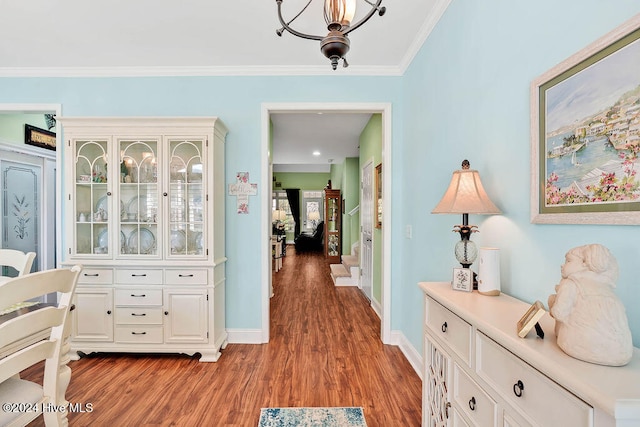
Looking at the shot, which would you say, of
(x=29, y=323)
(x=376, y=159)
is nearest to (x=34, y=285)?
(x=29, y=323)

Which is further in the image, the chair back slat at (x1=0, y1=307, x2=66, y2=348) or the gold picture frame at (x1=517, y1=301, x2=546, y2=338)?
the chair back slat at (x1=0, y1=307, x2=66, y2=348)

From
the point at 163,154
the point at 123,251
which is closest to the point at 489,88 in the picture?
the point at 163,154

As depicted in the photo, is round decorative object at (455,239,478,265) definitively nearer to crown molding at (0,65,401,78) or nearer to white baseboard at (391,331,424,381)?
white baseboard at (391,331,424,381)

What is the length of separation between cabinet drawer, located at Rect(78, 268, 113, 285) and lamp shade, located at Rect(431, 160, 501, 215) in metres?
2.77

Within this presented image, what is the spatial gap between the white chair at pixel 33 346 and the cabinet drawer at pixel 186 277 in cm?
123

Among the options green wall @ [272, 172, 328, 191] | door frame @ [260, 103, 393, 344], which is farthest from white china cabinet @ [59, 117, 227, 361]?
green wall @ [272, 172, 328, 191]

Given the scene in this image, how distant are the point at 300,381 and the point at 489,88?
2.34m

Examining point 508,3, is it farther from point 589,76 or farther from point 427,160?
point 427,160

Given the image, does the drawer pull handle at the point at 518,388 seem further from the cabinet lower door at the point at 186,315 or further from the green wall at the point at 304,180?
the green wall at the point at 304,180

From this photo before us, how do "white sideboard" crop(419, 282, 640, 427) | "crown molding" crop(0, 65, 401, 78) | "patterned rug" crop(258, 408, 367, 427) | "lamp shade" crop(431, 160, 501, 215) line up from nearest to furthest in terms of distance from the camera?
"white sideboard" crop(419, 282, 640, 427)
"lamp shade" crop(431, 160, 501, 215)
"patterned rug" crop(258, 408, 367, 427)
"crown molding" crop(0, 65, 401, 78)

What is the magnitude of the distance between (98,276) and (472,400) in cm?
294

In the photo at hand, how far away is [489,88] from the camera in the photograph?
1.61 meters

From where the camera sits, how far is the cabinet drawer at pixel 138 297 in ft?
8.68

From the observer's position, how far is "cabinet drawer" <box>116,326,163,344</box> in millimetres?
2652
